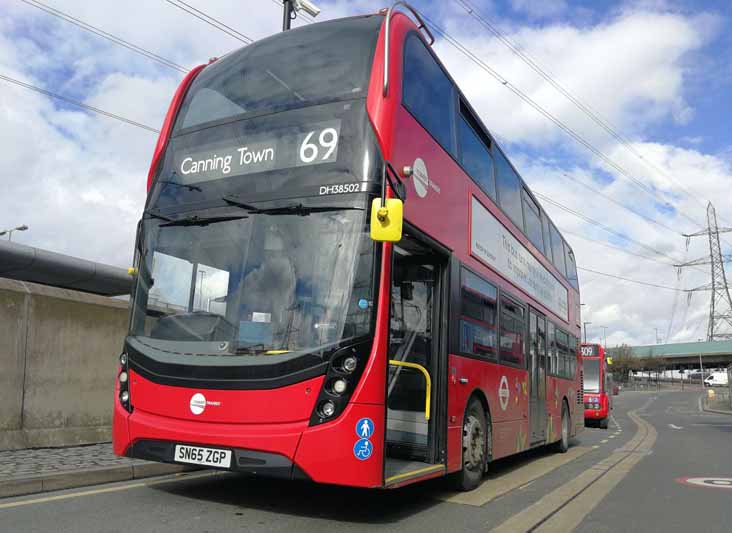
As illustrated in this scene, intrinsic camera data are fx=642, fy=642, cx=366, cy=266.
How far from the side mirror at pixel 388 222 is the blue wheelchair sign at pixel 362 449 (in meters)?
1.58

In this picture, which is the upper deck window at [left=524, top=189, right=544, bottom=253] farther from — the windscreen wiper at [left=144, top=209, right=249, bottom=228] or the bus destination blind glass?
the bus destination blind glass

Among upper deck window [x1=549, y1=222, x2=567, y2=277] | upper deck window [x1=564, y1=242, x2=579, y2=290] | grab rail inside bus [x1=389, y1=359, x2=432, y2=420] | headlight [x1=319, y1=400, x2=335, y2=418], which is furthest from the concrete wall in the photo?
upper deck window [x1=564, y1=242, x2=579, y2=290]

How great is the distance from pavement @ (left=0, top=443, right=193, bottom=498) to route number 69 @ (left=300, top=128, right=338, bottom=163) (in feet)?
13.0

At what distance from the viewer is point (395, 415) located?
6781mm

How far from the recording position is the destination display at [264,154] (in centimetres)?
571

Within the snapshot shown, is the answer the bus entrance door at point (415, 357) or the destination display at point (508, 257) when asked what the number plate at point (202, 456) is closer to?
the bus entrance door at point (415, 357)

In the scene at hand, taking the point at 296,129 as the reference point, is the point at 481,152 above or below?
above

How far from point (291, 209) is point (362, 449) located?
2.10m

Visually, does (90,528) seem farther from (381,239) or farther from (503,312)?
(503,312)

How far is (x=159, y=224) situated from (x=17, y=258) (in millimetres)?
7922

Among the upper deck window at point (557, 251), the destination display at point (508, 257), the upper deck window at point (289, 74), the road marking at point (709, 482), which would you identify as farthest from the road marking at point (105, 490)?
the upper deck window at point (557, 251)

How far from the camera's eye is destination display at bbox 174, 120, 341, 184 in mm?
5707

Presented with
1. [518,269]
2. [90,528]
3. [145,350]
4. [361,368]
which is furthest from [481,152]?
[90,528]

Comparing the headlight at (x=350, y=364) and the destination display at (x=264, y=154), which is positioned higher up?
the destination display at (x=264, y=154)
